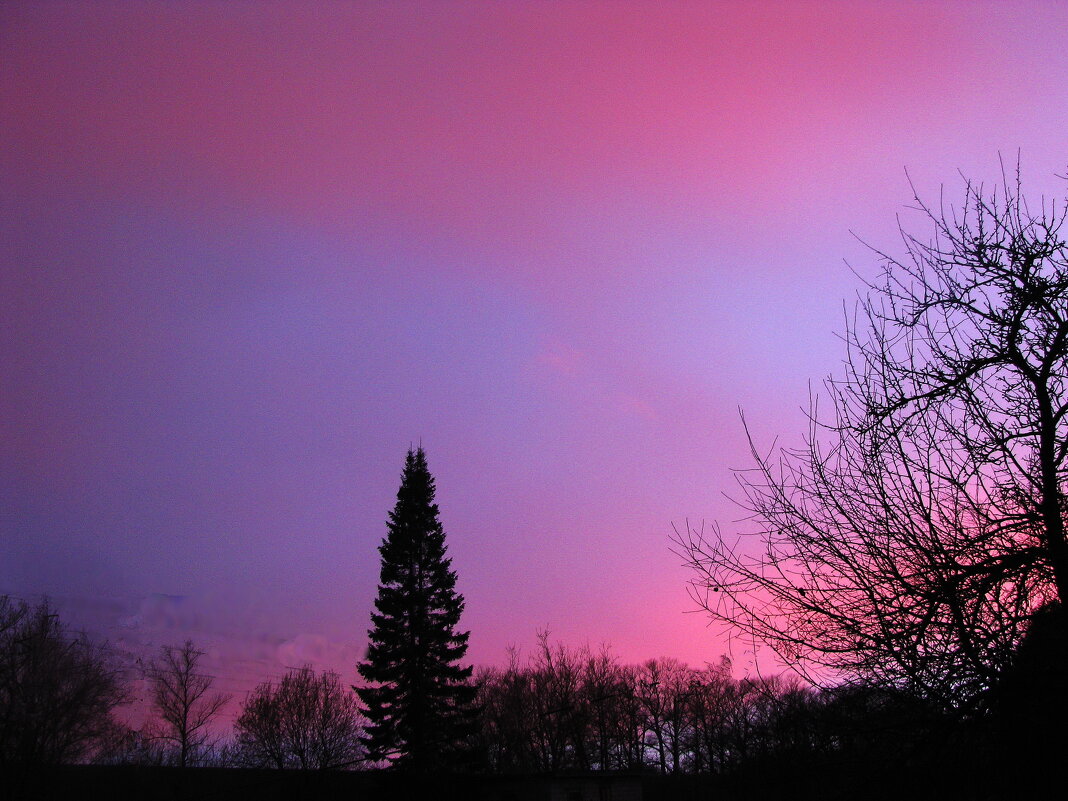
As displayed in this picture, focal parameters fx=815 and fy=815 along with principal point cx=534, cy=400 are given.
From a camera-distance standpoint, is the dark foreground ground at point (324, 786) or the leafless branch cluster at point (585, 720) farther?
the leafless branch cluster at point (585, 720)

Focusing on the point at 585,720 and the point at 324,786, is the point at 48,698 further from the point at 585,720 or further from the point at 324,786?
the point at 585,720

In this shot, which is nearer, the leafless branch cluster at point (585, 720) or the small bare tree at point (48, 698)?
the small bare tree at point (48, 698)

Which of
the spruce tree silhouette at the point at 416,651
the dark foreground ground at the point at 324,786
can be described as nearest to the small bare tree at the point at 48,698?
the dark foreground ground at the point at 324,786

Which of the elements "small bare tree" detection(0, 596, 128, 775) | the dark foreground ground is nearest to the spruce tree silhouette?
the dark foreground ground

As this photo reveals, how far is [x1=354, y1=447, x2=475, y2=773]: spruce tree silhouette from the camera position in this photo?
129 feet

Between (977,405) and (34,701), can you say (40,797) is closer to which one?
(34,701)

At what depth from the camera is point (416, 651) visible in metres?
41.3

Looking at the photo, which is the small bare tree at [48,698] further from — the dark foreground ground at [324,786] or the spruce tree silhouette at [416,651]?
the spruce tree silhouette at [416,651]

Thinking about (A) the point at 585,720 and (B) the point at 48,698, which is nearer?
(B) the point at 48,698

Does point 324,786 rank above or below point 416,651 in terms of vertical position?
below

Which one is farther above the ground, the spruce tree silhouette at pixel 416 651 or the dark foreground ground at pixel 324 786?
the spruce tree silhouette at pixel 416 651

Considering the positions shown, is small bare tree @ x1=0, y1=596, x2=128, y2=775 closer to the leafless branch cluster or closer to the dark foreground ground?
the dark foreground ground

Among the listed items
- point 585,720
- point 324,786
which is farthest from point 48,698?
point 585,720

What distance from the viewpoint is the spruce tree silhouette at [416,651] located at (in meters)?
39.3
